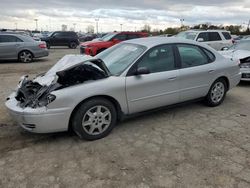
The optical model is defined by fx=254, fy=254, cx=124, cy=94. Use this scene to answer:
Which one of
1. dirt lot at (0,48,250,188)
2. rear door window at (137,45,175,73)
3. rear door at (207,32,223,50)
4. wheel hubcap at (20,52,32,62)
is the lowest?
dirt lot at (0,48,250,188)

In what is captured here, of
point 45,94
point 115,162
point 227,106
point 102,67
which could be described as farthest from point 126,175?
point 227,106

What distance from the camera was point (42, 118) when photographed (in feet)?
11.8

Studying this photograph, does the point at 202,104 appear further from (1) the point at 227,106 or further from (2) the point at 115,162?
(2) the point at 115,162

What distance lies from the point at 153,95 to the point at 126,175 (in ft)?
5.77

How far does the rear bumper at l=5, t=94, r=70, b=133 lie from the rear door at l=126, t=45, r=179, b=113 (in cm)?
112

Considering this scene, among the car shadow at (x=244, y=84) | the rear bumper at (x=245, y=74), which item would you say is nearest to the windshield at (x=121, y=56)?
the rear bumper at (x=245, y=74)

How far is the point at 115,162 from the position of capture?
336cm

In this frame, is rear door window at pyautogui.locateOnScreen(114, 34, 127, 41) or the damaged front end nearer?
the damaged front end

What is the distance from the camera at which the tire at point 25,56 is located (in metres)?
13.4

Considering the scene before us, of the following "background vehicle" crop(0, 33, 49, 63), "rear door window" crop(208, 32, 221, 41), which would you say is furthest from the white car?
"background vehicle" crop(0, 33, 49, 63)

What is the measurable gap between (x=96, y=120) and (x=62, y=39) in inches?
914

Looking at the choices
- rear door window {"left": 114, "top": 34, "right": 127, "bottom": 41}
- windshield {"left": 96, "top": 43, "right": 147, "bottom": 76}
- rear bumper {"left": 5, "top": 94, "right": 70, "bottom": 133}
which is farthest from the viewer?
rear door window {"left": 114, "top": 34, "right": 127, "bottom": 41}

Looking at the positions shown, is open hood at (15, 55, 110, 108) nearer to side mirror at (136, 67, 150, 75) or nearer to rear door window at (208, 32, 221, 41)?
side mirror at (136, 67, 150, 75)

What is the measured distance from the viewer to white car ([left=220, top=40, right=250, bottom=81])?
757cm
